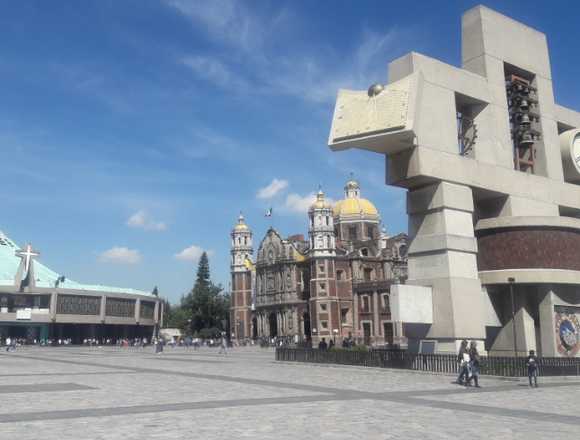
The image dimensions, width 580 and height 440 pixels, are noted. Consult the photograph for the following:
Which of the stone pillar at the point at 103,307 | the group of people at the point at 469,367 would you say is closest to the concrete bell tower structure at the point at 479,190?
the group of people at the point at 469,367

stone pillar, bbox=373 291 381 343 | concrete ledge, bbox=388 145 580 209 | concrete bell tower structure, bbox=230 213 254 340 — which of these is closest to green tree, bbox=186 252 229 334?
concrete bell tower structure, bbox=230 213 254 340

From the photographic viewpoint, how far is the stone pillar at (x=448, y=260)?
1051 inches

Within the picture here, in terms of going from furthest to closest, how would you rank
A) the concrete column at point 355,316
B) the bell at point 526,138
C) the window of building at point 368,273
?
the window of building at point 368,273
the concrete column at point 355,316
the bell at point 526,138

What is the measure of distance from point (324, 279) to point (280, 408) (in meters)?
80.4

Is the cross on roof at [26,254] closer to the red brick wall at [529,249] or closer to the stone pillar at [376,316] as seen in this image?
the stone pillar at [376,316]

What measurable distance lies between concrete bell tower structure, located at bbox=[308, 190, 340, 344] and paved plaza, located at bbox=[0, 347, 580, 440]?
69.8 metres

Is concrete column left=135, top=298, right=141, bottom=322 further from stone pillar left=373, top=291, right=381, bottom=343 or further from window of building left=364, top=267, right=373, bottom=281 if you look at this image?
stone pillar left=373, top=291, right=381, bottom=343

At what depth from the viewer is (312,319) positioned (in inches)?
3718

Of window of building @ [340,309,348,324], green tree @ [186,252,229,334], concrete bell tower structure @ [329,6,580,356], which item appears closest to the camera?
concrete bell tower structure @ [329,6,580,356]

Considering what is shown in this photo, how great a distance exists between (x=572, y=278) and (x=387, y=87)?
1270 centimetres

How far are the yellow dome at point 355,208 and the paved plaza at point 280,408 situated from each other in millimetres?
87311

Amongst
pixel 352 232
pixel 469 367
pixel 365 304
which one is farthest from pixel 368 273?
pixel 469 367

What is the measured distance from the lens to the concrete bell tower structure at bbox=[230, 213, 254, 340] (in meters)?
111

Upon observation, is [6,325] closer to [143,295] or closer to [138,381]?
[143,295]
